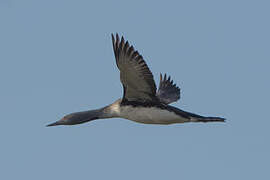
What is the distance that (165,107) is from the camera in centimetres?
1545

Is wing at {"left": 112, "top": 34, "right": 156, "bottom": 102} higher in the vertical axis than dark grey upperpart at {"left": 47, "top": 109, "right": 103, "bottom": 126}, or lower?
higher

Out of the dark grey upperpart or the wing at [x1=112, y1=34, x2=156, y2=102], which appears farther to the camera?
the dark grey upperpart

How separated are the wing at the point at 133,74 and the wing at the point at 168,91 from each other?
2998mm

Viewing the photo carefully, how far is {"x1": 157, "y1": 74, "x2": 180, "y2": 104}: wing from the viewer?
18.4 m

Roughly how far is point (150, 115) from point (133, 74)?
4.92ft

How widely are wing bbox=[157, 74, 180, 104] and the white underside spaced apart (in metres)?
2.81

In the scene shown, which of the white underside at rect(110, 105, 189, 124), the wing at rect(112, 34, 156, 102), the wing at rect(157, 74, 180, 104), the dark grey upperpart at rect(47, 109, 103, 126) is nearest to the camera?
the wing at rect(112, 34, 156, 102)

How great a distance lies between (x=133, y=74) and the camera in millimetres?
14289

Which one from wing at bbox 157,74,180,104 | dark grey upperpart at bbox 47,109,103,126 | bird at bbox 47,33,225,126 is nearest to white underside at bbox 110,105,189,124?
bird at bbox 47,33,225,126

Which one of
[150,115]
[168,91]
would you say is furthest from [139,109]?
[168,91]

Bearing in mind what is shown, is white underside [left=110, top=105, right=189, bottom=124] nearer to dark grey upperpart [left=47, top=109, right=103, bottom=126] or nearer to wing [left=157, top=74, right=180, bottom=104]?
dark grey upperpart [left=47, top=109, right=103, bottom=126]

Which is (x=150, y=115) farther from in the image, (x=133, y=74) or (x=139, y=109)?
(x=133, y=74)

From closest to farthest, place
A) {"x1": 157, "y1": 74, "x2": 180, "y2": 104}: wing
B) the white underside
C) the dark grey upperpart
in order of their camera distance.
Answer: the white underside → the dark grey upperpart → {"x1": 157, "y1": 74, "x2": 180, "y2": 104}: wing

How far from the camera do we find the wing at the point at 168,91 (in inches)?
725
